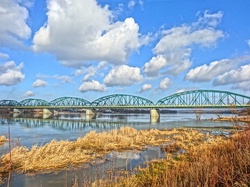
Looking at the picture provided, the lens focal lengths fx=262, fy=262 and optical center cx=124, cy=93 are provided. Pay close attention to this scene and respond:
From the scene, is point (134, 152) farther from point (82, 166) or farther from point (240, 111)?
point (240, 111)

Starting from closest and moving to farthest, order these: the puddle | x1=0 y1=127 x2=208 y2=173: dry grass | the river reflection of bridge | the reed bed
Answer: the reed bed < the puddle < x1=0 y1=127 x2=208 y2=173: dry grass < the river reflection of bridge

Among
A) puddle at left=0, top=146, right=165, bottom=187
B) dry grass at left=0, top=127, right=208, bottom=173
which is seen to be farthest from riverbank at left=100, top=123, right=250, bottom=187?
dry grass at left=0, top=127, right=208, bottom=173

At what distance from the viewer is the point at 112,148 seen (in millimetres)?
22234

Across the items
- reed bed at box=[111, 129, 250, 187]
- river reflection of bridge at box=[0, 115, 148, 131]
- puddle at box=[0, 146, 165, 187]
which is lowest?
river reflection of bridge at box=[0, 115, 148, 131]

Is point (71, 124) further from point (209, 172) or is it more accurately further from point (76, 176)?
point (209, 172)

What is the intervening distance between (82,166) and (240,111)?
10.3 metres

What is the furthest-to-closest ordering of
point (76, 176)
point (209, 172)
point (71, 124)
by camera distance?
1. point (71, 124)
2. point (76, 176)
3. point (209, 172)

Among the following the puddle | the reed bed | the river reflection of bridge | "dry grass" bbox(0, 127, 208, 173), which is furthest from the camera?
the river reflection of bridge

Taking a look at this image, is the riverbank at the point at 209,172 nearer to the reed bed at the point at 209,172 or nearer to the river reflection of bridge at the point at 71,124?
the reed bed at the point at 209,172

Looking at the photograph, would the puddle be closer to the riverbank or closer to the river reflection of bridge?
the riverbank

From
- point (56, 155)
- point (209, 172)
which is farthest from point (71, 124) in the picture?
point (209, 172)

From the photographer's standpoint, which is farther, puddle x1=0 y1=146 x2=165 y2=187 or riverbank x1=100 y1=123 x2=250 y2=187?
puddle x1=0 y1=146 x2=165 y2=187

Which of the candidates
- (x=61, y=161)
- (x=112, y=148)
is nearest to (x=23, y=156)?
(x=61, y=161)

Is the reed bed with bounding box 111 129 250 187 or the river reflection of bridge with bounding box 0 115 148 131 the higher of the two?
the reed bed with bounding box 111 129 250 187
